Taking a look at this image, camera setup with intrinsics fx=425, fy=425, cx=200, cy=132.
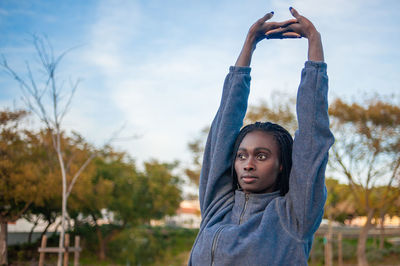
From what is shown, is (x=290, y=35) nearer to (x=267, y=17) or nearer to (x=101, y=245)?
(x=267, y=17)

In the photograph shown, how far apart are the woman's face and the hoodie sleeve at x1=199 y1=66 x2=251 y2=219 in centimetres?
11

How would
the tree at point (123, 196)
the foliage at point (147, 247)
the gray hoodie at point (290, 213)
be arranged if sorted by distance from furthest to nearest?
the foliage at point (147, 247) → the tree at point (123, 196) → the gray hoodie at point (290, 213)

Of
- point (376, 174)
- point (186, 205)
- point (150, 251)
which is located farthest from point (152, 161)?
point (186, 205)

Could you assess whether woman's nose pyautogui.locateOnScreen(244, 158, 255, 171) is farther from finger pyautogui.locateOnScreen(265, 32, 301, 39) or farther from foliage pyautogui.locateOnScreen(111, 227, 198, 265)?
foliage pyautogui.locateOnScreen(111, 227, 198, 265)

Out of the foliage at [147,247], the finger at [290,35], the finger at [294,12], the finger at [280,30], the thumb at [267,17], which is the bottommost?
the foliage at [147,247]

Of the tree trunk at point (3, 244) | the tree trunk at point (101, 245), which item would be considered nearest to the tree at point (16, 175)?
the tree trunk at point (3, 244)

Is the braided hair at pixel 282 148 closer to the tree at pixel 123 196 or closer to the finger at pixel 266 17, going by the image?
the finger at pixel 266 17

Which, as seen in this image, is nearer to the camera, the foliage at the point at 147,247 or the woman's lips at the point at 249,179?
the woman's lips at the point at 249,179

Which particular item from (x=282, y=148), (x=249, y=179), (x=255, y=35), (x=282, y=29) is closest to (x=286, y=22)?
(x=282, y=29)

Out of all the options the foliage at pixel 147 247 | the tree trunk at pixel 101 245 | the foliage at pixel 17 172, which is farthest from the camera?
the tree trunk at pixel 101 245

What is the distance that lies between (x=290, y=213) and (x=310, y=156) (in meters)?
0.18

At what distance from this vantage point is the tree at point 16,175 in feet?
50.2

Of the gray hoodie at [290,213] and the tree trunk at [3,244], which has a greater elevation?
the gray hoodie at [290,213]

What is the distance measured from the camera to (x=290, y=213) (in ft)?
4.21
